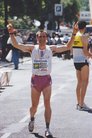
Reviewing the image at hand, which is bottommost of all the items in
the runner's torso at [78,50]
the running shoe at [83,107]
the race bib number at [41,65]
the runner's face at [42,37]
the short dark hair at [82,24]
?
the running shoe at [83,107]

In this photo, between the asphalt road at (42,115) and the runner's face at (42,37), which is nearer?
the runner's face at (42,37)

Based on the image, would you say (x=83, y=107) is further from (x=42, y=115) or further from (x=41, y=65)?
(x=41, y=65)

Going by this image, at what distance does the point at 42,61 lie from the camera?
10078 mm

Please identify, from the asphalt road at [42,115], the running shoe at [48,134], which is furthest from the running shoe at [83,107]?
the running shoe at [48,134]

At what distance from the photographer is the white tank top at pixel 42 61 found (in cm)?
1003

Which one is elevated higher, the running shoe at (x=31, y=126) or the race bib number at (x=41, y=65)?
the race bib number at (x=41, y=65)

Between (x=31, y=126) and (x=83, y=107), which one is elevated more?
(x=31, y=126)

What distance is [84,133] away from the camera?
1012 centimetres

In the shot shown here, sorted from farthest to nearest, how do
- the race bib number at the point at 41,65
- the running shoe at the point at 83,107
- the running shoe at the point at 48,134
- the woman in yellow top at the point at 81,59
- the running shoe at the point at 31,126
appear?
the running shoe at the point at 83,107
the woman in yellow top at the point at 81,59
the running shoe at the point at 31,126
the race bib number at the point at 41,65
the running shoe at the point at 48,134

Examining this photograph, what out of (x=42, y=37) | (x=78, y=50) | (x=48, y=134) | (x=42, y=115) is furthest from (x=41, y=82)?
(x=78, y=50)

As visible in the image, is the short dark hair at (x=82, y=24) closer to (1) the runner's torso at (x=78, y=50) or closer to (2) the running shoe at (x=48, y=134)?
(1) the runner's torso at (x=78, y=50)

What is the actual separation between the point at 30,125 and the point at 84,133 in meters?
0.92

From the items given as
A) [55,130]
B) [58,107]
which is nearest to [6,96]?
[58,107]

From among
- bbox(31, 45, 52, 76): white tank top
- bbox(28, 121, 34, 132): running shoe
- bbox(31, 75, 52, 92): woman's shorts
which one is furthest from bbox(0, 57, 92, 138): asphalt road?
bbox(31, 45, 52, 76): white tank top
